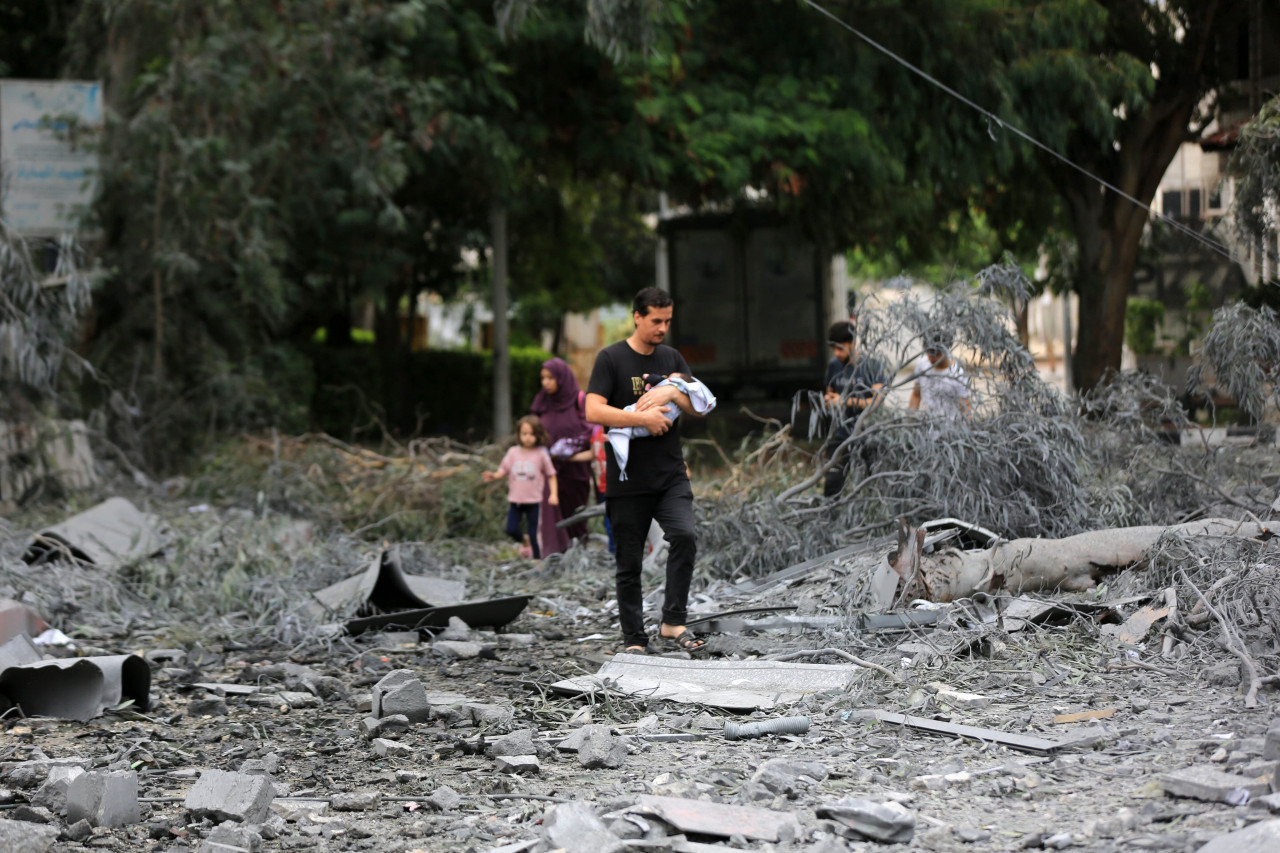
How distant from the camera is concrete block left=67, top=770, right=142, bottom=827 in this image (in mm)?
3898

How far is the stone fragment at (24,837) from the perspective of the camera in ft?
11.4

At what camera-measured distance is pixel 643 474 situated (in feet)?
20.0

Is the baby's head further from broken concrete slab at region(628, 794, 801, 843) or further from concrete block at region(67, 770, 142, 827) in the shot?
broken concrete slab at region(628, 794, 801, 843)

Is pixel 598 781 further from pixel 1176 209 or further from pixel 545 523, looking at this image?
pixel 1176 209

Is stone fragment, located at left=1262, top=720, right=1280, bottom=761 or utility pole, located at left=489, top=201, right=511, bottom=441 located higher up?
utility pole, located at left=489, top=201, right=511, bottom=441

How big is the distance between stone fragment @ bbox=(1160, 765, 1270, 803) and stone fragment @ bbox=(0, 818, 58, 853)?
321cm

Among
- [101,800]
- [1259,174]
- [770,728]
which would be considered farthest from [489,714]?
[1259,174]

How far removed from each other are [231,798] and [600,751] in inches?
48.5

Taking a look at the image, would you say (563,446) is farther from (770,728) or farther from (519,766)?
(519,766)

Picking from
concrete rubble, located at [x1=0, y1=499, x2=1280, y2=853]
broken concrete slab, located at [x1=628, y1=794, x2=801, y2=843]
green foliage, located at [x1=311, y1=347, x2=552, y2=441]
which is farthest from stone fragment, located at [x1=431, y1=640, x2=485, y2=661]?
green foliage, located at [x1=311, y1=347, x2=552, y2=441]

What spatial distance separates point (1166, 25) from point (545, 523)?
34.3 feet

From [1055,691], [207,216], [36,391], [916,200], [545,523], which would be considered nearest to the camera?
[1055,691]

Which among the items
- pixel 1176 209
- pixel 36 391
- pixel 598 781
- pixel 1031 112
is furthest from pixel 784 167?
pixel 1176 209

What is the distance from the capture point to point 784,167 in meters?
13.8
